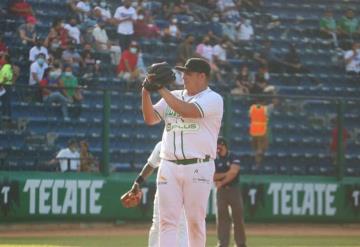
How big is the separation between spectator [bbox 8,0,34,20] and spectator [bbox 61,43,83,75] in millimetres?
1576

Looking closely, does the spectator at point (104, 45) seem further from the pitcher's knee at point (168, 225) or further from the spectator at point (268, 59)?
the pitcher's knee at point (168, 225)

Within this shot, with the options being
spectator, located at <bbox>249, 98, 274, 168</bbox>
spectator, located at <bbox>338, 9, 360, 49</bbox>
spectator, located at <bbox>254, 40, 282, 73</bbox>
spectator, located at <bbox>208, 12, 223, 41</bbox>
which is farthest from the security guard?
spectator, located at <bbox>338, 9, 360, 49</bbox>

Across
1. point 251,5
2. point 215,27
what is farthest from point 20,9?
point 251,5

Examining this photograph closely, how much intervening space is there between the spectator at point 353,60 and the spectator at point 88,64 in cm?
729

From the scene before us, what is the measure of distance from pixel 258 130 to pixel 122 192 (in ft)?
10.6

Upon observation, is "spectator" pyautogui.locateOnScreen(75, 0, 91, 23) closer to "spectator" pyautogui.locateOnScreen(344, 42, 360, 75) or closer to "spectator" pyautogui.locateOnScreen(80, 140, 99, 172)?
"spectator" pyautogui.locateOnScreen(80, 140, 99, 172)

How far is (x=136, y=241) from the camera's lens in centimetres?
1653

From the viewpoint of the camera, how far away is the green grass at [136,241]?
1576 cm

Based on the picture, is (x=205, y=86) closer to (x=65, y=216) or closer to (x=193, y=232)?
(x=193, y=232)

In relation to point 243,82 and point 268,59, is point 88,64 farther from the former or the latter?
point 268,59

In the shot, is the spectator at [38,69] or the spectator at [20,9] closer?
the spectator at [38,69]

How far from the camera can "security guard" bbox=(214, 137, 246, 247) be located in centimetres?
1416

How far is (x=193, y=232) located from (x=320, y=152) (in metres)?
12.2

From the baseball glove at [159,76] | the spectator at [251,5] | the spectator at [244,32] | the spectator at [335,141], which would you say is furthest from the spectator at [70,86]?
the baseball glove at [159,76]
